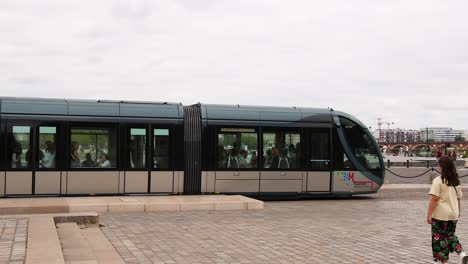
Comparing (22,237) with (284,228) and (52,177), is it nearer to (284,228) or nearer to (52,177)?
(284,228)

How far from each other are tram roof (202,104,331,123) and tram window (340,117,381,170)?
825 mm

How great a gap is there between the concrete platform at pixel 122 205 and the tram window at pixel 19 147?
3.64 feet

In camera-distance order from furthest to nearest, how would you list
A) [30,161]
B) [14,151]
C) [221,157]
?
1. [221,157]
2. [30,161]
3. [14,151]

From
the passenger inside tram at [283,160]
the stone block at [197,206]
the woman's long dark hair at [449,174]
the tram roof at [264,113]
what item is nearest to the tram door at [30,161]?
the stone block at [197,206]

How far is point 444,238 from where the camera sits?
7223 millimetres

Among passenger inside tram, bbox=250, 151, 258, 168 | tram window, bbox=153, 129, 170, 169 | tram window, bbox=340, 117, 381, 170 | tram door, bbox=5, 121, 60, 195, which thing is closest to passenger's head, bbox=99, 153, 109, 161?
tram door, bbox=5, 121, 60, 195

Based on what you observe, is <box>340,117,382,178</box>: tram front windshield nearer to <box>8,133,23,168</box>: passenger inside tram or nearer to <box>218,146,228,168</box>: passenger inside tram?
<box>218,146,228,168</box>: passenger inside tram

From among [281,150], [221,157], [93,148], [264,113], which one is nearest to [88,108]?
[93,148]

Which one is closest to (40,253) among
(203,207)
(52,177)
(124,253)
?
(124,253)

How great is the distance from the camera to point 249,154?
18.3 metres

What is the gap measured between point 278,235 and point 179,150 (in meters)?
7.65

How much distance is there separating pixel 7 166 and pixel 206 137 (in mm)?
5827

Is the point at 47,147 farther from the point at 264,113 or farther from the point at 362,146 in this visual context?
the point at 362,146

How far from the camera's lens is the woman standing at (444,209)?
7102 mm
